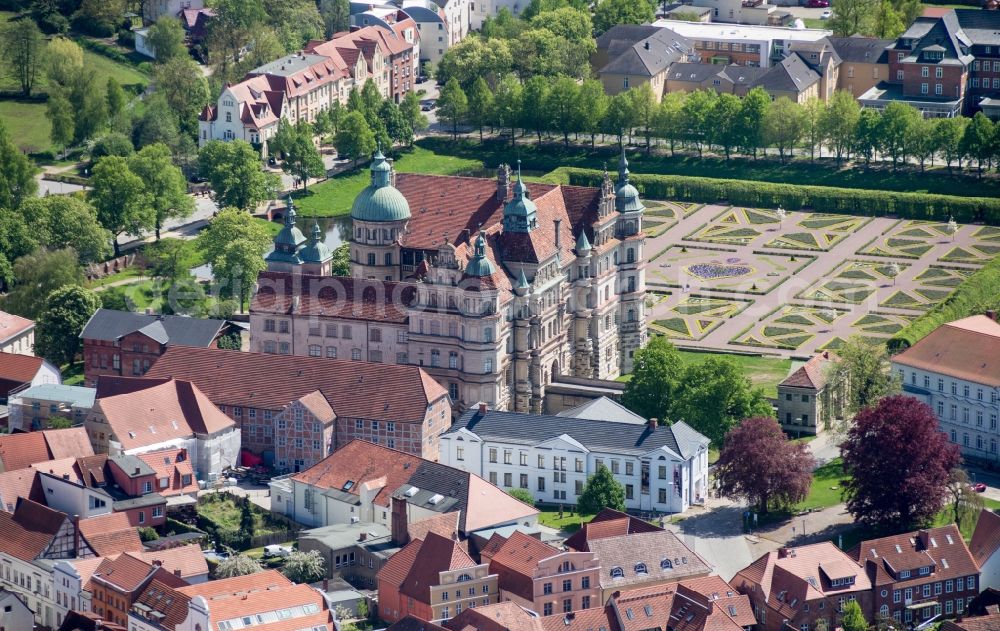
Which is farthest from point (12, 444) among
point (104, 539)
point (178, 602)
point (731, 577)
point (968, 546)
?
point (968, 546)

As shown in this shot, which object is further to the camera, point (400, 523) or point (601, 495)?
point (601, 495)

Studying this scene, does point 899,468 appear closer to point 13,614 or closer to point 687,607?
point 687,607

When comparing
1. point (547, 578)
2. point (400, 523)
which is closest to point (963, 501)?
point (547, 578)

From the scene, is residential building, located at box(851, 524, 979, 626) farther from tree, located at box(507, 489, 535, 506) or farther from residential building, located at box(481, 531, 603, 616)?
tree, located at box(507, 489, 535, 506)

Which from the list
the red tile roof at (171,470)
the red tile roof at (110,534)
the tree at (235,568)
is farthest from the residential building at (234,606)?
the red tile roof at (171,470)

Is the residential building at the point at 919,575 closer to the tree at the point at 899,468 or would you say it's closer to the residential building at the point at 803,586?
the residential building at the point at 803,586
